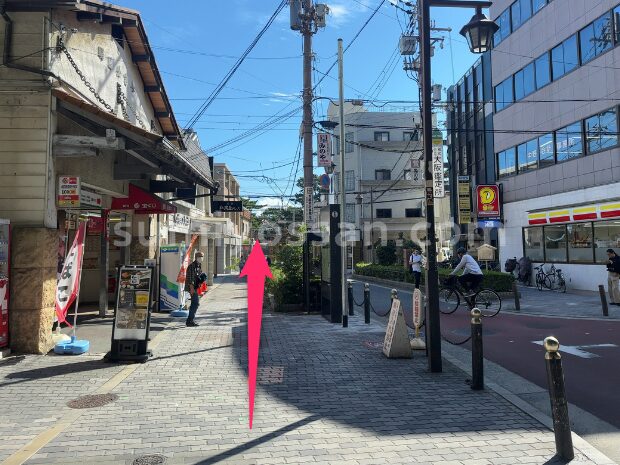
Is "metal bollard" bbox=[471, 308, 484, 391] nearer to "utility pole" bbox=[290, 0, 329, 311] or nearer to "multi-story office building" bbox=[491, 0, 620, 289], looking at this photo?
"utility pole" bbox=[290, 0, 329, 311]

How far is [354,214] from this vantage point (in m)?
49.1

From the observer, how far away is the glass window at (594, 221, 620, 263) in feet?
57.1

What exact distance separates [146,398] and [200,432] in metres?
1.40

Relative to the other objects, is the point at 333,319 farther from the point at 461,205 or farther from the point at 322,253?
the point at 461,205

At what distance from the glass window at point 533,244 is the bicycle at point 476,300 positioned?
10.5 metres

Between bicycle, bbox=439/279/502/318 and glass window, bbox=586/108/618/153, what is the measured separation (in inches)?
353

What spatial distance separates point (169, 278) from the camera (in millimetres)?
13586

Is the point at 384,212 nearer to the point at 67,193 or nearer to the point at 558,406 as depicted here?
the point at 67,193

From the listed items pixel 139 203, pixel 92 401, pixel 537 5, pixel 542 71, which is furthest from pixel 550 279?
pixel 92 401

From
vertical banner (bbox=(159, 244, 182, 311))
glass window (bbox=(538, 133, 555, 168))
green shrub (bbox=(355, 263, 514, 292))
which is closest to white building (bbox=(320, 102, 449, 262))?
green shrub (bbox=(355, 263, 514, 292))

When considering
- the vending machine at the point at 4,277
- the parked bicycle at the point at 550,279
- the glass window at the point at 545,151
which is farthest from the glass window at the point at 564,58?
the vending machine at the point at 4,277

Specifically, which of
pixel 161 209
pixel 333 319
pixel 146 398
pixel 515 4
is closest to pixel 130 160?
pixel 161 209

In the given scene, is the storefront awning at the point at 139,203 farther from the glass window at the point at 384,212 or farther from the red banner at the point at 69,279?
the glass window at the point at 384,212

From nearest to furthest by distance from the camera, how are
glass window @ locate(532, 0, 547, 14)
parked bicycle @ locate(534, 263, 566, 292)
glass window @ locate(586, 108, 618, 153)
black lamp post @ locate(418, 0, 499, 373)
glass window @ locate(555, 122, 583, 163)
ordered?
black lamp post @ locate(418, 0, 499, 373) → glass window @ locate(586, 108, 618, 153) → glass window @ locate(555, 122, 583, 163) → parked bicycle @ locate(534, 263, 566, 292) → glass window @ locate(532, 0, 547, 14)
